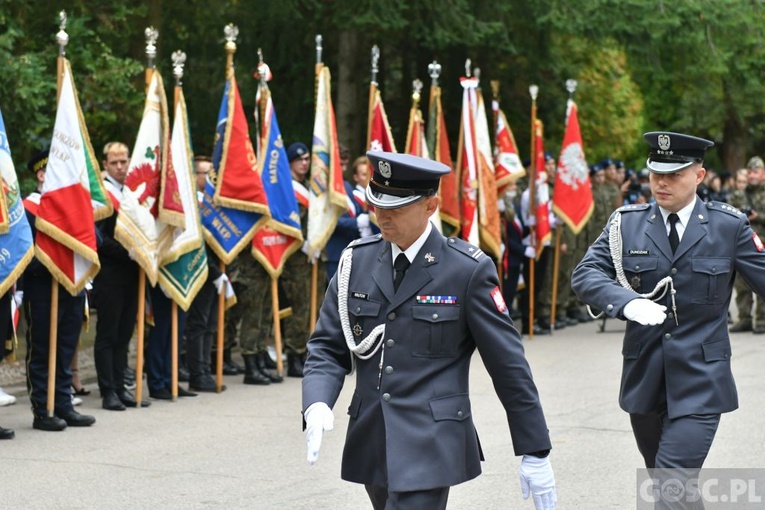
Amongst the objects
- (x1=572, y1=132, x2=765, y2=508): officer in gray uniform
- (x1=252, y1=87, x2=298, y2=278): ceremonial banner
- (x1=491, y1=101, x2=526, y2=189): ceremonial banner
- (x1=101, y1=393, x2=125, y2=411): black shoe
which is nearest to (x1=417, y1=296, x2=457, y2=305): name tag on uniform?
(x1=572, y1=132, x2=765, y2=508): officer in gray uniform

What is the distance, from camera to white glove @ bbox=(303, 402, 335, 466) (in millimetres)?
4509

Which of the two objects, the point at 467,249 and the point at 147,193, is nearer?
the point at 467,249

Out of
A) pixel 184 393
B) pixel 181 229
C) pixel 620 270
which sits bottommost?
pixel 184 393

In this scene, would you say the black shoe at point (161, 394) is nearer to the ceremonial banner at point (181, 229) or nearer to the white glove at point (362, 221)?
the ceremonial banner at point (181, 229)

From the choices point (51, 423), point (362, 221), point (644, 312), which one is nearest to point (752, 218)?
point (362, 221)

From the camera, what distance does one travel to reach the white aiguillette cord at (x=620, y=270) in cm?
592

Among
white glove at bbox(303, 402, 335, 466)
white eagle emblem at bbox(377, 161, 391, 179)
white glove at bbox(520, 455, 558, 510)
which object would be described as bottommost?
white glove at bbox(520, 455, 558, 510)

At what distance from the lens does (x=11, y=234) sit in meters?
9.30

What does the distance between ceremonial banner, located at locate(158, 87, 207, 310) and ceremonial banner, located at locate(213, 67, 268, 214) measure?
0.50 metres

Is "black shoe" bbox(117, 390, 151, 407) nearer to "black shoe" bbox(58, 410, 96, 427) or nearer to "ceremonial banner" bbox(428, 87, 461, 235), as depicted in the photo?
"black shoe" bbox(58, 410, 96, 427)

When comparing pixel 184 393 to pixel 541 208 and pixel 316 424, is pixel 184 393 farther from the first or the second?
pixel 316 424

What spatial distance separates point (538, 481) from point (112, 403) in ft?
20.9

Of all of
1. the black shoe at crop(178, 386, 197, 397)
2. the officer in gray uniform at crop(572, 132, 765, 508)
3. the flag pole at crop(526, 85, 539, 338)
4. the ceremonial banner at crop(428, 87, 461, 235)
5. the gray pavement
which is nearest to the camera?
the officer in gray uniform at crop(572, 132, 765, 508)

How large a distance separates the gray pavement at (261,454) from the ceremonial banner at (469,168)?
3124mm
